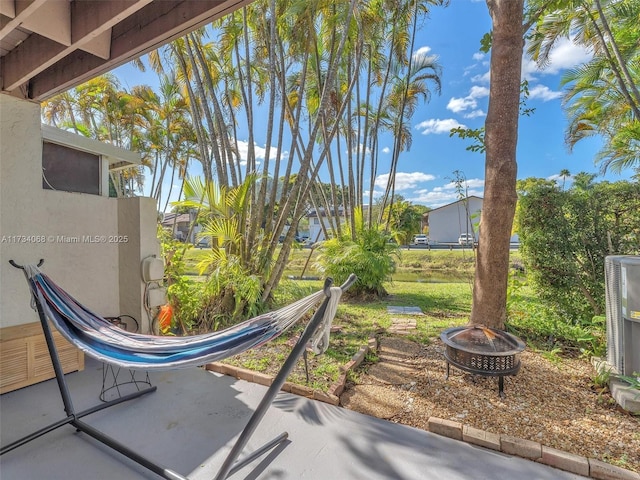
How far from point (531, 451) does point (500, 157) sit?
8.62 ft

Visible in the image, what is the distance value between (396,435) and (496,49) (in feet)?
12.6

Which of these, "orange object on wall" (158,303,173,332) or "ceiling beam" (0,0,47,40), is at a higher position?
"ceiling beam" (0,0,47,40)

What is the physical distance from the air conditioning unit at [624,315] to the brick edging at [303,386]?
2.16 m

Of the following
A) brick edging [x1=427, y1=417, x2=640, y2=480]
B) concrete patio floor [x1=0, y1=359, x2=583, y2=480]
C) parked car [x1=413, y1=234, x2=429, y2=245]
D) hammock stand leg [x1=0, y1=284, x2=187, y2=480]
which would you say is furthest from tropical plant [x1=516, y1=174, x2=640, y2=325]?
parked car [x1=413, y1=234, x2=429, y2=245]

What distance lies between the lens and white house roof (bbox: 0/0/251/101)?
6.32ft

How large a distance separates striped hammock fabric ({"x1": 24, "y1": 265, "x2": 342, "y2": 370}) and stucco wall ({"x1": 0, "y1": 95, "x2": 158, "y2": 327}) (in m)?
1.14

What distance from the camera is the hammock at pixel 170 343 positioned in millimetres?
1411

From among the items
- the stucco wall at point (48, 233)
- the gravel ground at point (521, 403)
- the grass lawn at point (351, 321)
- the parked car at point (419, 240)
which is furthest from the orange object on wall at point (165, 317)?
the parked car at point (419, 240)

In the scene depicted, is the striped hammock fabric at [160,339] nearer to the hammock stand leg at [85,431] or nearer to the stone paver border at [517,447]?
the hammock stand leg at [85,431]

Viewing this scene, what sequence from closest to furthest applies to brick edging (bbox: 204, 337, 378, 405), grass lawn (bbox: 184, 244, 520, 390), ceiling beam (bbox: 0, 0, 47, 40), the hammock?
1. the hammock
2. ceiling beam (bbox: 0, 0, 47, 40)
3. brick edging (bbox: 204, 337, 378, 405)
4. grass lawn (bbox: 184, 244, 520, 390)

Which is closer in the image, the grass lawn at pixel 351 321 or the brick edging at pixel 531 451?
the brick edging at pixel 531 451

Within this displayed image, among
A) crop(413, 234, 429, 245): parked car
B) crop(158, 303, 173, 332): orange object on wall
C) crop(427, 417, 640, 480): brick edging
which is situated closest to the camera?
crop(427, 417, 640, 480): brick edging

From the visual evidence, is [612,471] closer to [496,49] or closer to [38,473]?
[38,473]

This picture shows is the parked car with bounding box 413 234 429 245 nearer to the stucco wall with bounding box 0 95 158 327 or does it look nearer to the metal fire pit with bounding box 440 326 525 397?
the metal fire pit with bounding box 440 326 525 397
